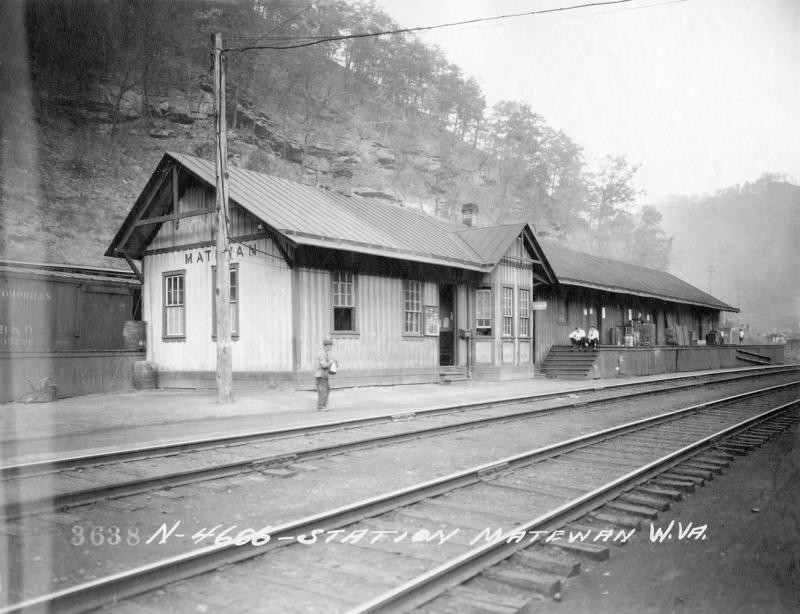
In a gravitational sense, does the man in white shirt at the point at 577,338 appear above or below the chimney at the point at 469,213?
below

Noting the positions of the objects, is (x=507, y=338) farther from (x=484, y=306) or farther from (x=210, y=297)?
(x=210, y=297)

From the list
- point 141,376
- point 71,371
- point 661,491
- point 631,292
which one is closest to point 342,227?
point 141,376

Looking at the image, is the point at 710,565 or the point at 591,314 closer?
the point at 710,565

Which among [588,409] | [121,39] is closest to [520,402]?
[588,409]

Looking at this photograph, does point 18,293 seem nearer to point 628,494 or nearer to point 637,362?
point 628,494

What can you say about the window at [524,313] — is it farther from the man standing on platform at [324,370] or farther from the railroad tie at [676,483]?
the railroad tie at [676,483]

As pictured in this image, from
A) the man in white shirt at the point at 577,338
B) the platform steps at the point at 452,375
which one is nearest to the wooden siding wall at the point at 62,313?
the platform steps at the point at 452,375

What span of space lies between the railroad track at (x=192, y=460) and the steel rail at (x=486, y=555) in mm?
3421

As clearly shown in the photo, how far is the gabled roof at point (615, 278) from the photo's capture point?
28.5 metres

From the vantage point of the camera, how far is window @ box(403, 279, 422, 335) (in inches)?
778

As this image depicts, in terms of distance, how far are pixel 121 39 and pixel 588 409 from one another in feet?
127

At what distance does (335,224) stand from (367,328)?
300 cm

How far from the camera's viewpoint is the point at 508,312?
23266 mm

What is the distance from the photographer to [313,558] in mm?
4844
